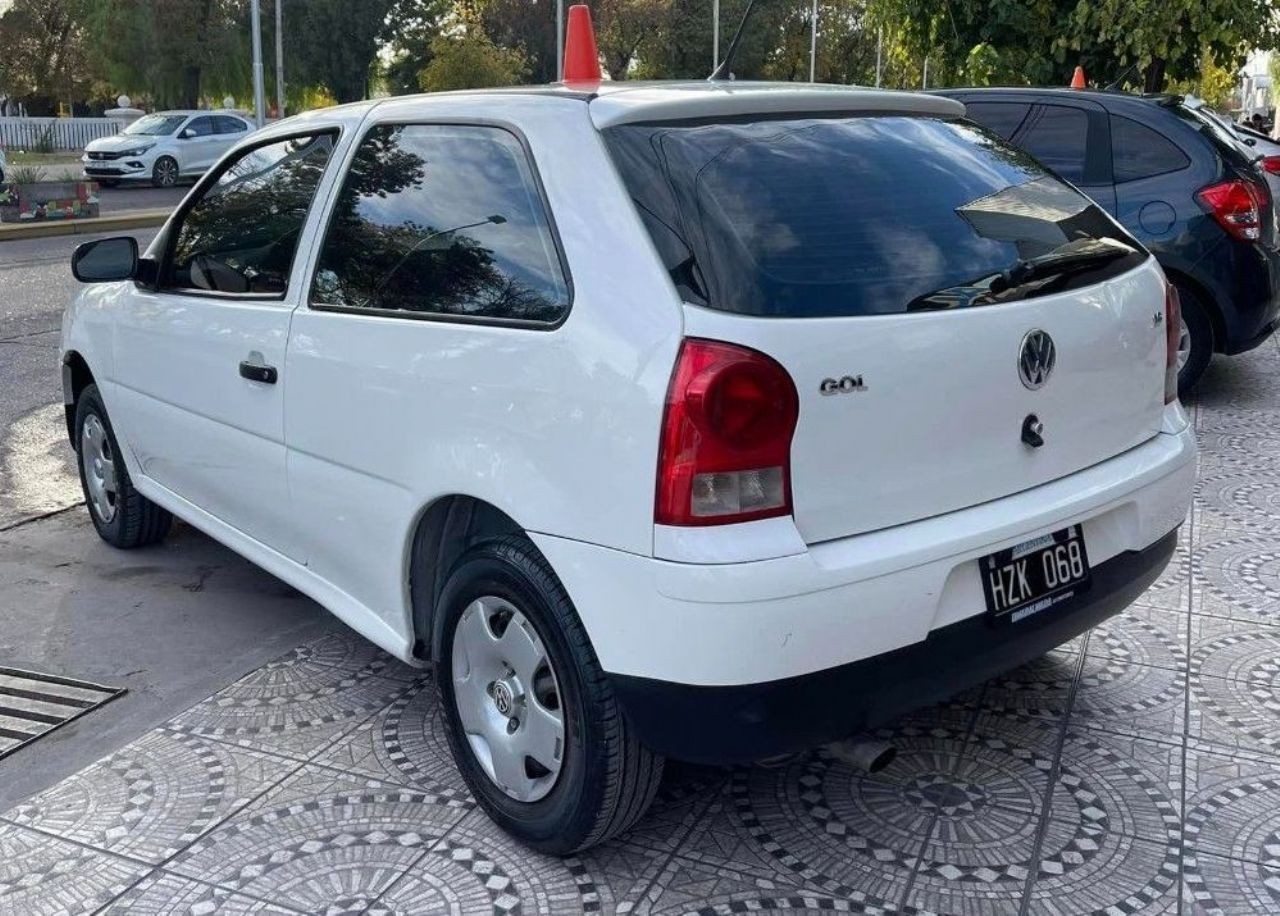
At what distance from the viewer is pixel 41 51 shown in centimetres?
5281

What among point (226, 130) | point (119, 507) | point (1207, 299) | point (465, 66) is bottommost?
point (119, 507)

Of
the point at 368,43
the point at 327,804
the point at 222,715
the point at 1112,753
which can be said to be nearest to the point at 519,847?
the point at 327,804

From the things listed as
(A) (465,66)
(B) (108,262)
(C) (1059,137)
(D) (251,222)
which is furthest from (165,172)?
(D) (251,222)

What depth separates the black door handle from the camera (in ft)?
11.9

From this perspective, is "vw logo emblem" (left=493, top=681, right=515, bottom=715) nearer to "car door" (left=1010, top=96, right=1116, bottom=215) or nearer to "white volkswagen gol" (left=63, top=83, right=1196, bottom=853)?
"white volkswagen gol" (left=63, top=83, right=1196, bottom=853)

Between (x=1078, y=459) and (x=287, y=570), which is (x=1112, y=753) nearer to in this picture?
(x=1078, y=459)

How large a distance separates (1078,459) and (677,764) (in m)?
1.29

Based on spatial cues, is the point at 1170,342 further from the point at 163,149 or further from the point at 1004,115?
the point at 163,149

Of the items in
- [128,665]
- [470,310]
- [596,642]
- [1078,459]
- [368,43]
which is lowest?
[128,665]

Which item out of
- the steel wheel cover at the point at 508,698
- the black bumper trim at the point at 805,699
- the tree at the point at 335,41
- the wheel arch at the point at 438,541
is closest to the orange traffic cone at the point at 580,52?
the wheel arch at the point at 438,541

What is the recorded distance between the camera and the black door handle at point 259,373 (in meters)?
3.63

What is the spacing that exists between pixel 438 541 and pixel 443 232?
763mm

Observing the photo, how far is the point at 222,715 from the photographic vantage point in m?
3.77

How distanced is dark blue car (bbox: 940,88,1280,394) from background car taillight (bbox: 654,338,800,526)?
4873mm
